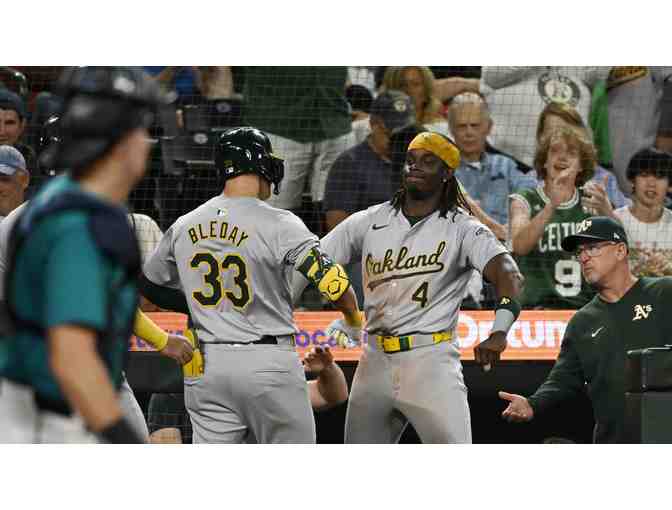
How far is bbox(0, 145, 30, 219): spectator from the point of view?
20.2 ft

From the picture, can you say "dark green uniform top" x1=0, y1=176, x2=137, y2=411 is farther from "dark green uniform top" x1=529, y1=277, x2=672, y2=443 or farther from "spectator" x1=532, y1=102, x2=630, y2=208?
"spectator" x1=532, y1=102, x2=630, y2=208

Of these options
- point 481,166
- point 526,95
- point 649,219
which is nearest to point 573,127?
point 526,95

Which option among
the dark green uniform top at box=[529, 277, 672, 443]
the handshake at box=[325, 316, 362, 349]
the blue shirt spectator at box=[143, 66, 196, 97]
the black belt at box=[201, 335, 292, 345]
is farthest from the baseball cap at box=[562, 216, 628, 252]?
the blue shirt spectator at box=[143, 66, 196, 97]

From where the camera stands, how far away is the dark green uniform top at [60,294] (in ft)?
8.22

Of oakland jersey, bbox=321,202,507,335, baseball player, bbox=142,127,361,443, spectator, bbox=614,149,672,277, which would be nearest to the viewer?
baseball player, bbox=142,127,361,443

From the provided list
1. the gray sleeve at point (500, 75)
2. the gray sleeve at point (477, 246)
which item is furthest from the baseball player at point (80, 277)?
the gray sleeve at point (500, 75)

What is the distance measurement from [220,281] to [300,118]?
287cm

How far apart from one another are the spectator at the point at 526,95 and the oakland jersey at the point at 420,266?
245 cm

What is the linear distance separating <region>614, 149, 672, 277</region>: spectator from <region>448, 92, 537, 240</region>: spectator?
26.6 inches

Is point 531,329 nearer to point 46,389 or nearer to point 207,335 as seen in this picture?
point 207,335

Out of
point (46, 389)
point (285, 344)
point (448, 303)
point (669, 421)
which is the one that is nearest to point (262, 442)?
point (285, 344)

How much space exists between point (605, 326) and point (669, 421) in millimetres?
858

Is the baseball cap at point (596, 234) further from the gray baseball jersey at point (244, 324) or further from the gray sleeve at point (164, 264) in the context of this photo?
the gray sleeve at point (164, 264)

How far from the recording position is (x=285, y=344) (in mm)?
5043
